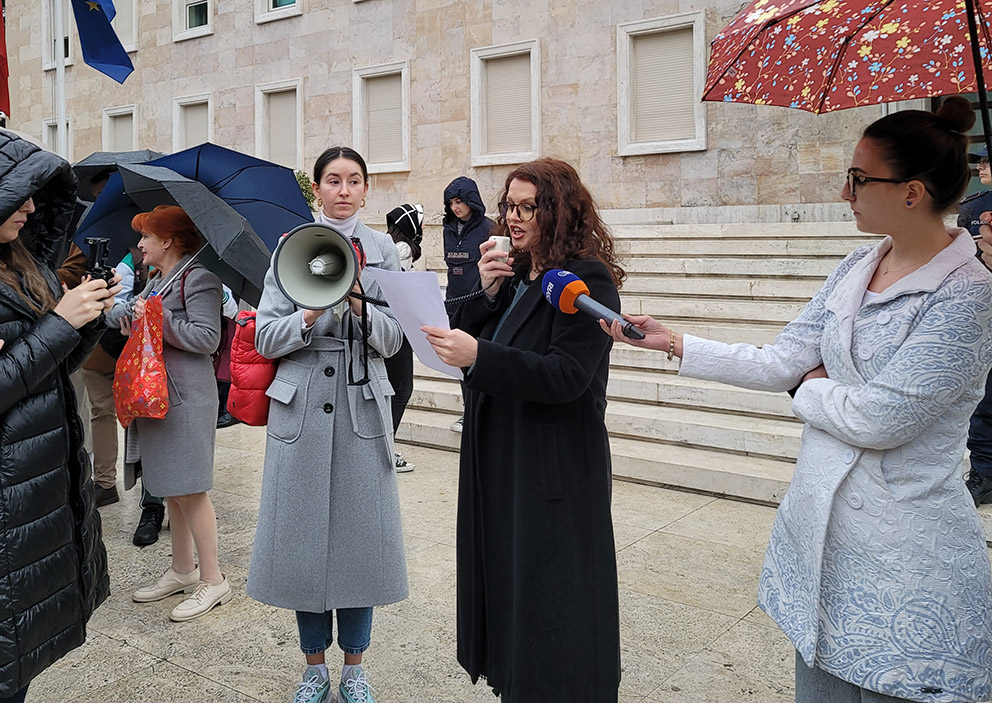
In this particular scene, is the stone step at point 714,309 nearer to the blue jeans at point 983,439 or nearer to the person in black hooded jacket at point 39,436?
the blue jeans at point 983,439

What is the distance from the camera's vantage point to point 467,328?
301 cm

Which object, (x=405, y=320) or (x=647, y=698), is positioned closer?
(x=405, y=320)

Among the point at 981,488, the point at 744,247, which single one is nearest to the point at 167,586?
the point at 981,488

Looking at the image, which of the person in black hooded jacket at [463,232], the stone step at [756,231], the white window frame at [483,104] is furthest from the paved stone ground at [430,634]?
the white window frame at [483,104]

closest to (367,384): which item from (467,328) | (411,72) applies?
(467,328)

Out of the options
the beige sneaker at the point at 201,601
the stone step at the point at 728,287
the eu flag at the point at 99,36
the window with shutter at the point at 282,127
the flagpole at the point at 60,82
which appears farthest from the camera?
the window with shutter at the point at 282,127

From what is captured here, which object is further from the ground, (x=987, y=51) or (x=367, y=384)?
(x=987, y=51)

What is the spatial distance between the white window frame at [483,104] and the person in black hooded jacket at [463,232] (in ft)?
26.4

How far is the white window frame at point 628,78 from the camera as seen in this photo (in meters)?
14.1

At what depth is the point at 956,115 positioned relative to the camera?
2.13m

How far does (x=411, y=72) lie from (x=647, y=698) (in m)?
15.7

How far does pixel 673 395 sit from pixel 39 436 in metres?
5.58


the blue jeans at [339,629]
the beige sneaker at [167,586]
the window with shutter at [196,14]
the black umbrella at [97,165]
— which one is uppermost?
the window with shutter at [196,14]

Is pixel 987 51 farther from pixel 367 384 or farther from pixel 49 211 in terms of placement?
pixel 49 211
